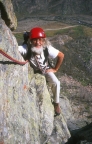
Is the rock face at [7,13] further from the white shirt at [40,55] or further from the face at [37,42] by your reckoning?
the face at [37,42]

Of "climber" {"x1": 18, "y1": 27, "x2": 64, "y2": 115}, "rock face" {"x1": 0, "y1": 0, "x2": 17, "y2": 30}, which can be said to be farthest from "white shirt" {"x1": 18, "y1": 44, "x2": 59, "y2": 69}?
"rock face" {"x1": 0, "y1": 0, "x2": 17, "y2": 30}

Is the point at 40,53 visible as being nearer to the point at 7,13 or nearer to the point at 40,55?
the point at 40,55

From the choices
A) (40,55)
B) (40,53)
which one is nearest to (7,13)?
(40,53)

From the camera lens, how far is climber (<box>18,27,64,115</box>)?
10008 mm

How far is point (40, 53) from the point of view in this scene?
10453 millimetres

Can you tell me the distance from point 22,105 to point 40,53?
7.72ft

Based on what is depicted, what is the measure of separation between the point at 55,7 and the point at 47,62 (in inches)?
3015

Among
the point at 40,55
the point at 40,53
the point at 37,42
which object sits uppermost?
the point at 37,42

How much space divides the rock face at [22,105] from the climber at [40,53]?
36 cm

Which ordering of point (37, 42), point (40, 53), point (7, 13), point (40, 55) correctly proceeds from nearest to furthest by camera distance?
point (7, 13), point (37, 42), point (40, 53), point (40, 55)

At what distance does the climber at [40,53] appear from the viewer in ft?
32.8

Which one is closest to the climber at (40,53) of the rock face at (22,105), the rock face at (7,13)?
the rock face at (22,105)

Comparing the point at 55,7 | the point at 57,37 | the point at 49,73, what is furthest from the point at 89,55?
the point at 55,7

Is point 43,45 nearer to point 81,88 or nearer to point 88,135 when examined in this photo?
point 88,135
